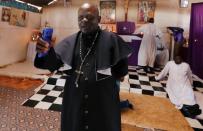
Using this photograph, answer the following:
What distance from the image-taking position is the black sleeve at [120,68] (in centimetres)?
154

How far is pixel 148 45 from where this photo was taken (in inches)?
204

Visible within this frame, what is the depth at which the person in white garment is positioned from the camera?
514 centimetres

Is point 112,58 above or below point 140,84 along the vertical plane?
above

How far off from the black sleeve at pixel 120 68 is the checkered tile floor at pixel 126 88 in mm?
1588

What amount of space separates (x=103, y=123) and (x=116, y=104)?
0.17m

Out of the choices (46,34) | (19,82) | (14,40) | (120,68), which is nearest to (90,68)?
(120,68)

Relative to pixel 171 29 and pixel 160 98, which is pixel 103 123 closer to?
pixel 160 98

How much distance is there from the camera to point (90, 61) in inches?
56.4

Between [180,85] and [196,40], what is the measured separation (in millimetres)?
2175

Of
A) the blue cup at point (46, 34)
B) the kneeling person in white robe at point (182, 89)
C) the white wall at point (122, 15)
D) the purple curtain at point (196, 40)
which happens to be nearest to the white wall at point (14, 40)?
the white wall at point (122, 15)

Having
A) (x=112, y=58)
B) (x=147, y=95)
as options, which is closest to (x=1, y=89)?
(x=147, y=95)

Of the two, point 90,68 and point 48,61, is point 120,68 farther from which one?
point 48,61

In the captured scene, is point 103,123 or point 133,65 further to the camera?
point 133,65

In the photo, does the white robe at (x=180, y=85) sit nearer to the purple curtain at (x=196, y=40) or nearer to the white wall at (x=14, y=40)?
the purple curtain at (x=196, y=40)
